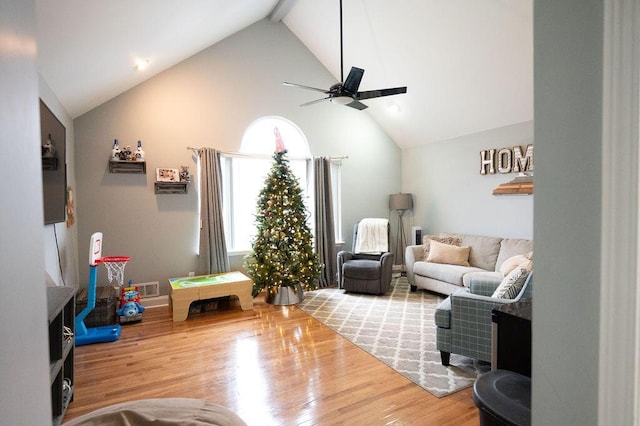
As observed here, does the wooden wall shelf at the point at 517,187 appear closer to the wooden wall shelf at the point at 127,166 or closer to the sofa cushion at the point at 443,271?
the sofa cushion at the point at 443,271

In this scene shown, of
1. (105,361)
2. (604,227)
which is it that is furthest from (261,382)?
(604,227)

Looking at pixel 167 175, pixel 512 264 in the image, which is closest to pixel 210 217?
pixel 167 175

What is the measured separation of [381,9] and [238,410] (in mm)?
4468

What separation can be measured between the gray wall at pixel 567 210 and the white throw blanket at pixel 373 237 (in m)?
4.57

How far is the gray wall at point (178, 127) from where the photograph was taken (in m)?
4.20

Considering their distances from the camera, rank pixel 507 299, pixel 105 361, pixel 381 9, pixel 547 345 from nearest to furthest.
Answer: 1. pixel 547 345
2. pixel 507 299
3. pixel 105 361
4. pixel 381 9

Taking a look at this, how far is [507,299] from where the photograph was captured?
8.25 feet

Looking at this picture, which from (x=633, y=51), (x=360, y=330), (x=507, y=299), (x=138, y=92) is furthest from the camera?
(x=138, y=92)

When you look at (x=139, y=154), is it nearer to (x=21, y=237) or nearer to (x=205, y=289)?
(x=205, y=289)

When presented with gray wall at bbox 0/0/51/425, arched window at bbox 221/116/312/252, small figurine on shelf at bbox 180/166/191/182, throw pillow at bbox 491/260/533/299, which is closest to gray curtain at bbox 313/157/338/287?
arched window at bbox 221/116/312/252

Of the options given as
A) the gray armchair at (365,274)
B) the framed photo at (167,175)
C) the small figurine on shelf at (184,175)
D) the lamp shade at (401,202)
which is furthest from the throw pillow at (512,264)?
the framed photo at (167,175)

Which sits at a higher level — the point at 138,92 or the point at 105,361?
the point at 138,92

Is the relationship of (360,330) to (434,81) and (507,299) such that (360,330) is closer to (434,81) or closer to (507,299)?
(507,299)

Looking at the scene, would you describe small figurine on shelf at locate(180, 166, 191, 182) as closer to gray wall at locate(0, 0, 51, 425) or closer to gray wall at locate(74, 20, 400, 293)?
Answer: gray wall at locate(74, 20, 400, 293)
